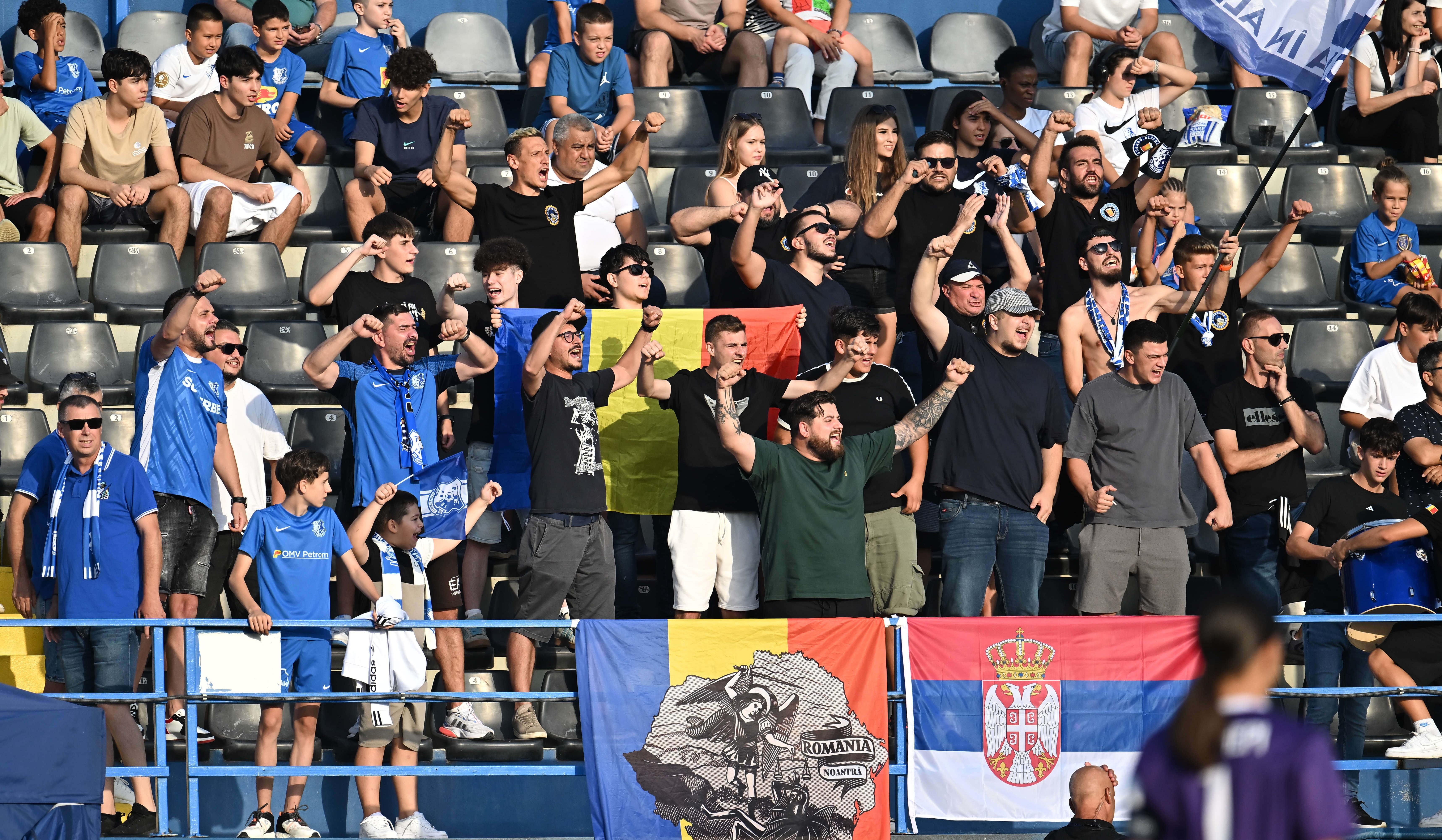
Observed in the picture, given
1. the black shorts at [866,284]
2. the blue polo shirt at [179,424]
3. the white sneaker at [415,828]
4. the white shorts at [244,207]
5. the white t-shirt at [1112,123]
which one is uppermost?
the white t-shirt at [1112,123]

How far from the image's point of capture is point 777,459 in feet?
25.0

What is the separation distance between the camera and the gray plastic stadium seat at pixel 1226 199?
10969mm

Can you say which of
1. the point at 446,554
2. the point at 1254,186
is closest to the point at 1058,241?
the point at 1254,186

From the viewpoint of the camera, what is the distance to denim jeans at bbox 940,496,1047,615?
7852mm

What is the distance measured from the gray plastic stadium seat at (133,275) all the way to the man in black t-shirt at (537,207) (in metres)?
1.71

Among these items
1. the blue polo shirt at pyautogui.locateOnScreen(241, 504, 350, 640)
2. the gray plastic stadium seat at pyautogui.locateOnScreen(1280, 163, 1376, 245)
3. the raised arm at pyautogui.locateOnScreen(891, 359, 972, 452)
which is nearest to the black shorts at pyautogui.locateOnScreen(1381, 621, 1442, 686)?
the raised arm at pyautogui.locateOnScreen(891, 359, 972, 452)

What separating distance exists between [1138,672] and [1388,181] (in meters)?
4.35

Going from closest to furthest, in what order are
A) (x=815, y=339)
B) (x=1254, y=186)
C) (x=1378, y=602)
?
(x=1378, y=602) < (x=815, y=339) < (x=1254, y=186)

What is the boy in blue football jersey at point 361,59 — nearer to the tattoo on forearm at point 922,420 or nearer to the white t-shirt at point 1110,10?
the white t-shirt at point 1110,10

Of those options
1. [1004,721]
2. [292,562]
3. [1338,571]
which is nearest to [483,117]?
[292,562]

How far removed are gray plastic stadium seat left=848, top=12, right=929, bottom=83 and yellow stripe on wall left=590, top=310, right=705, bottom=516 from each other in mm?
5166

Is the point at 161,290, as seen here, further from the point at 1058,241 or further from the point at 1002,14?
the point at 1002,14

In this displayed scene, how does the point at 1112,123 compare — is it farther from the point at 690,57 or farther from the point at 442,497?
the point at 442,497

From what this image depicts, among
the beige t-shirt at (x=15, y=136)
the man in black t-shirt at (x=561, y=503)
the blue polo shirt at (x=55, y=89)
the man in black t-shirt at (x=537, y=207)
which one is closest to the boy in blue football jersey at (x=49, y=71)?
the blue polo shirt at (x=55, y=89)
